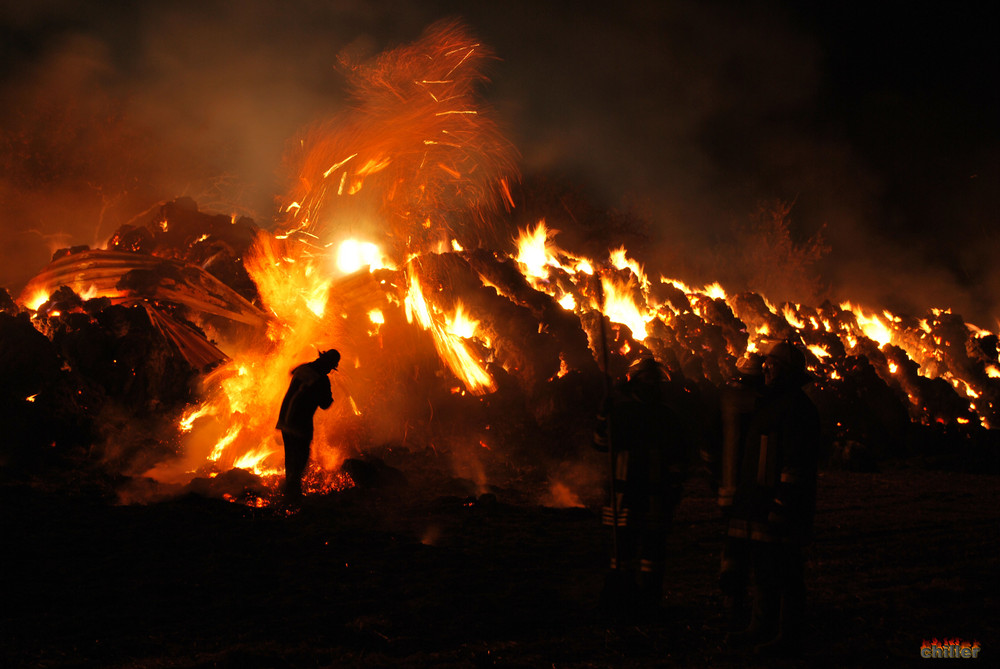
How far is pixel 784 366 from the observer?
429 cm

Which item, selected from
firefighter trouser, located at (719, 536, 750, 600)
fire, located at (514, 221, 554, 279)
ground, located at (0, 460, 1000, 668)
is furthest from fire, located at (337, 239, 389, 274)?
firefighter trouser, located at (719, 536, 750, 600)

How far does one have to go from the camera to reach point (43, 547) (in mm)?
5566

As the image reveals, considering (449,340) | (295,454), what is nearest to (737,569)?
(295,454)

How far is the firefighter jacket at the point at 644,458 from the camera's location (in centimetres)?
471

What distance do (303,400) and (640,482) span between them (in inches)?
211

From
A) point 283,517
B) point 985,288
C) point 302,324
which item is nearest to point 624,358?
point 302,324

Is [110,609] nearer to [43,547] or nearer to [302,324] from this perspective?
[43,547]

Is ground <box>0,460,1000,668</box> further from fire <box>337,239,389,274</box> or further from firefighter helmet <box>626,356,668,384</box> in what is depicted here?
fire <box>337,239,389,274</box>

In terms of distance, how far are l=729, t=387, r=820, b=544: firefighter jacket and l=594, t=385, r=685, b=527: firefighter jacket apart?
586mm

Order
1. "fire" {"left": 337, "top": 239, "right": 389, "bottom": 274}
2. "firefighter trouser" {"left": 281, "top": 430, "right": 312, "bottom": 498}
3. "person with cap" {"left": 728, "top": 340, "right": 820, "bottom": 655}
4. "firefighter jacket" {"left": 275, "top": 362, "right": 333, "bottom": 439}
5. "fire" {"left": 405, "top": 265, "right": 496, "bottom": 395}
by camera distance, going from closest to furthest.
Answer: "person with cap" {"left": 728, "top": 340, "right": 820, "bottom": 655}, "firefighter trouser" {"left": 281, "top": 430, "right": 312, "bottom": 498}, "firefighter jacket" {"left": 275, "top": 362, "right": 333, "bottom": 439}, "fire" {"left": 405, "top": 265, "right": 496, "bottom": 395}, "fire" {"left": 337, "top": 239, "right": 389, "bottom": 274}

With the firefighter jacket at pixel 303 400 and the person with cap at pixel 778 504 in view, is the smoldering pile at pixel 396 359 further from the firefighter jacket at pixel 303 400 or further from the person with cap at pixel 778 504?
the person with cap at pixel 778 504

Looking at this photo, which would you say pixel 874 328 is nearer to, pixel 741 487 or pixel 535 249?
pixel 535 249

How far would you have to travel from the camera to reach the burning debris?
36.3 feet

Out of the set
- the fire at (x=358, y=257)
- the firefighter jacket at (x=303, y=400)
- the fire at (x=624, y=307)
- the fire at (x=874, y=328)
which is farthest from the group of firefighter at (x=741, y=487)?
the fire at (x=874, y=328)
